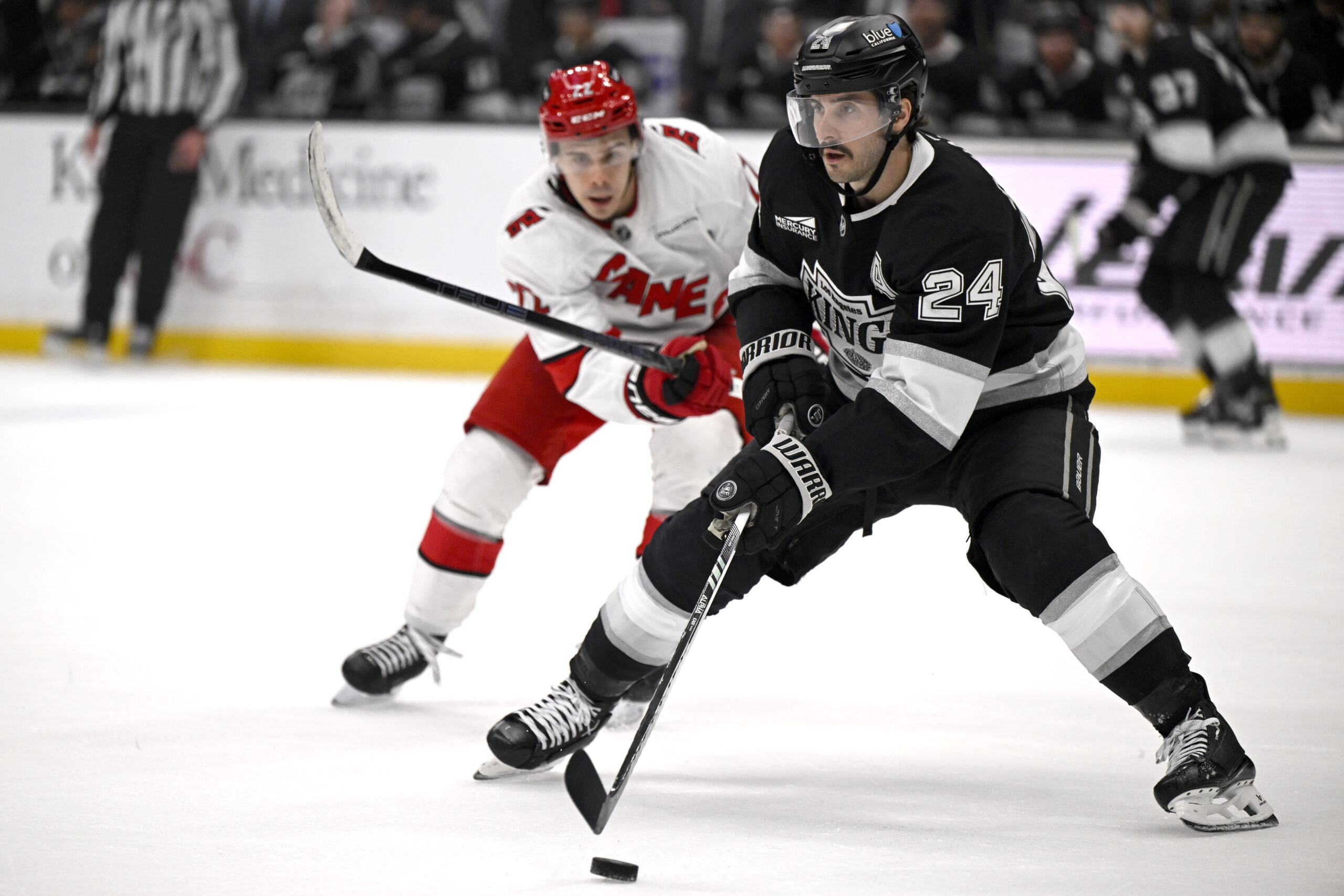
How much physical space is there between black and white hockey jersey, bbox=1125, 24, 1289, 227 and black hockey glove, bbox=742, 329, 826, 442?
3798mm

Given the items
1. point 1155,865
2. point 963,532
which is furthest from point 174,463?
point 1155,865

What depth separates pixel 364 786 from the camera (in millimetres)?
2131

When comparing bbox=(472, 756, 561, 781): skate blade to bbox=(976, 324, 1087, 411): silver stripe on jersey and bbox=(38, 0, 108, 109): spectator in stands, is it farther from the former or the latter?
bbox=(38, 0, 108, 109): spectator in stands

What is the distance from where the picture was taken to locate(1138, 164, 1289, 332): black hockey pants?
18.2ft

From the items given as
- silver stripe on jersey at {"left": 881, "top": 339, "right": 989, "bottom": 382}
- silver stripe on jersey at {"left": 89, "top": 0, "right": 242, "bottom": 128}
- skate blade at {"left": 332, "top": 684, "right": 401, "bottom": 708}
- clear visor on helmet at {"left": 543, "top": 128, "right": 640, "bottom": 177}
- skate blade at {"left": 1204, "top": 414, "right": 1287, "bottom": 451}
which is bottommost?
silver stripe on jersey at {"left": 89, "top": 0, "right": 242, "bottom": 128}

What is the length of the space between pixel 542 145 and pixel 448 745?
93 cm

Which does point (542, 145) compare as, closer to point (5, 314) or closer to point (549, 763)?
point (549, 763)

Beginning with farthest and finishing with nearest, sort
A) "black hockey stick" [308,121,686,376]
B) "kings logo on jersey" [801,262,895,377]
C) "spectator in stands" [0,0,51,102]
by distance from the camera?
"spectator in stands" [0,0,51,102]
"black hockey stick" [308,121,686,376]
"kings logo on jersey" [801,262,895,377]

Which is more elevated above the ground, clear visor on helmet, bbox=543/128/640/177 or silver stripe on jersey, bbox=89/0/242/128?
clear visor on helmet, bbox=543/128/640/177

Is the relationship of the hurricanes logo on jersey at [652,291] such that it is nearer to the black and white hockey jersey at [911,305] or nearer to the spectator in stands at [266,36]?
the black and white hockey jersey at [911,305]

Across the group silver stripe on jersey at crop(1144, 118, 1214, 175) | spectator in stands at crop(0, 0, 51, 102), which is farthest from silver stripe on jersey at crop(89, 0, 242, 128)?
silver stripe on jersey at crop(1144, 118, 1214, 175)

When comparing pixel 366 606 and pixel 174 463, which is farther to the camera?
pixel 174 463

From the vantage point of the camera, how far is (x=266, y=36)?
25.9 feet

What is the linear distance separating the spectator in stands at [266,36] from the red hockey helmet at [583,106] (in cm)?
559
